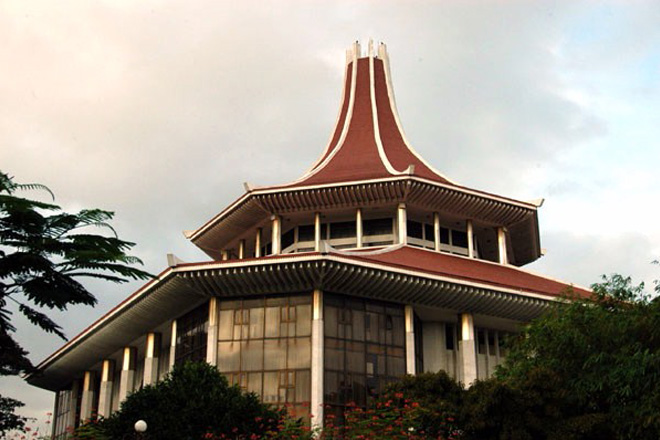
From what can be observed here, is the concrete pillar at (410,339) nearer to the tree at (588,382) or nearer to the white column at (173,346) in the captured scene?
the tree at (588,382)

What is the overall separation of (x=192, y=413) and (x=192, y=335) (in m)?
12.4

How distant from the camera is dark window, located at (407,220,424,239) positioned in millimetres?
40125

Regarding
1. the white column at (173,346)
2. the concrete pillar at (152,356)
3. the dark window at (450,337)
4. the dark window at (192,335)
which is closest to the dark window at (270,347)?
the dark window at (192,335)

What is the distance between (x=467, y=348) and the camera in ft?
117

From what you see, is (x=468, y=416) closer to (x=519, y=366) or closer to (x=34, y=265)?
(x=519, y=366)

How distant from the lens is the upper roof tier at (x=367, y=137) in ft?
133

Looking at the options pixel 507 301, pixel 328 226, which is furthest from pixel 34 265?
pixel 328 226

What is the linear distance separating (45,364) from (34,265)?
39.3 m

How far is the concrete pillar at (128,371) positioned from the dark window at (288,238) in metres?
9.35

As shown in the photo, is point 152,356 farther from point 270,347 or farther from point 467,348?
point 467,348

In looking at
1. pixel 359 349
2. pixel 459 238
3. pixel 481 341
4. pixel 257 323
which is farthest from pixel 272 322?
pixel 459 238

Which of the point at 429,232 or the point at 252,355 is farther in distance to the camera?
the point at 429,232

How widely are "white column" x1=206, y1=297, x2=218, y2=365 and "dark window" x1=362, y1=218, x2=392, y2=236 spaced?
8.58 m

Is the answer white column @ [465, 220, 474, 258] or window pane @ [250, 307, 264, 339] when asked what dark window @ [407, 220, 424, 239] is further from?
window pane @ [250, 307, 264, 339]
